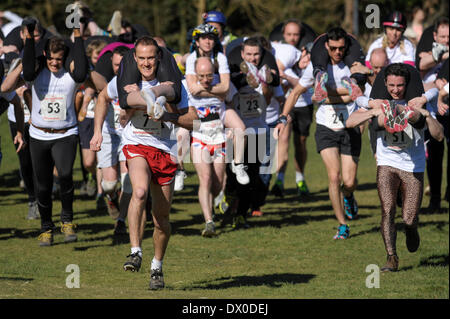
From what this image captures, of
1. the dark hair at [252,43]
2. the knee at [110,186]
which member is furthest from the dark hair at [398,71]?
the knee at [110,186]

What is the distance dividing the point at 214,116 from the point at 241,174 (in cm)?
85

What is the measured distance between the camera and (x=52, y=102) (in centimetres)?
1120

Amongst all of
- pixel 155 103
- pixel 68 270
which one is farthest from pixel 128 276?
pixel 155 103

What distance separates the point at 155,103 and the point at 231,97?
178 inches

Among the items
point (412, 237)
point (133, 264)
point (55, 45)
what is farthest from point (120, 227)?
point (412, 237)

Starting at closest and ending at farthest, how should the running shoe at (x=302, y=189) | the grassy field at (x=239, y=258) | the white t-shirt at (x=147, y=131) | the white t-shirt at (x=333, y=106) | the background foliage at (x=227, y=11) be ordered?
the white t-shirt at (x=147, y=131) < the grassy field at (x=239, y=258) < the white t-shirt at (x=333, y=106) < the running shoe at (x=302, y=189) < the background foliage at (x=227, y=11)

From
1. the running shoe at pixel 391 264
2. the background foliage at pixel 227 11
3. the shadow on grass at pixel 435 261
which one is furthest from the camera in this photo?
the background foliage at pixel 227 11

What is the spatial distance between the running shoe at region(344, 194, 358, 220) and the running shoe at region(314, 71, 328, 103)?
190cm

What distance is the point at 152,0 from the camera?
37031 millimetres

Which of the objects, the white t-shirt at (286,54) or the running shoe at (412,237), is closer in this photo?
the running shoe at (412,237)

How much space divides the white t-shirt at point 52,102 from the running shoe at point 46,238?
119cm

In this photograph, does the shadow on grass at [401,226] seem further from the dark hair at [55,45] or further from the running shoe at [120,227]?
the dark hair at [55,45]

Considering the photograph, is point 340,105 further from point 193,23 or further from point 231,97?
point 193,23

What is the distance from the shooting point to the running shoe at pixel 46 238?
11430 millimetres
